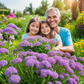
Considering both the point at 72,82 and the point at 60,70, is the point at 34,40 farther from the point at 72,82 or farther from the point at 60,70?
the point at 72,82

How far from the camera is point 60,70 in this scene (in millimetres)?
1759

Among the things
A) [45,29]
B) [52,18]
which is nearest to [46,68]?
[45,29]

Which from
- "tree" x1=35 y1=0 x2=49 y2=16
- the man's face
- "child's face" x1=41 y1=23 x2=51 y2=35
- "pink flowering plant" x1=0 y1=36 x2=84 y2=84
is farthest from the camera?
"tree" x1=35 y1=0 x2=49 y2=16

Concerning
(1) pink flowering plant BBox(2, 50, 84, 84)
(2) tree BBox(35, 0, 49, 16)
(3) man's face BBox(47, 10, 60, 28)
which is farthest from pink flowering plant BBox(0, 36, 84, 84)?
(2) tree BBox(35, 0, 49, 16)

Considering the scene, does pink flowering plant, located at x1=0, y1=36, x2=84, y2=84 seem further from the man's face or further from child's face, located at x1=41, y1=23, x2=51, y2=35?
the man's face

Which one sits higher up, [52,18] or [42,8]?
[42,8]

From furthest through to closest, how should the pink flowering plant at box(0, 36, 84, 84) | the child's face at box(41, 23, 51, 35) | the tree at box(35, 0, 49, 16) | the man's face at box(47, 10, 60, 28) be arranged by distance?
the tree at box(35, 0, 49, 16) → the man's face at box(47, 10, 60, 28) → the child's face at box(41, 23, 51, 35) → the pink flowering plant at box(0, 36, 84, 84)

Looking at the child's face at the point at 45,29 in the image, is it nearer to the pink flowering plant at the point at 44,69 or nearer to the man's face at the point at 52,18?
the man's face at the point at 52,18

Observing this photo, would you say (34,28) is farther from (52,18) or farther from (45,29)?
(52,18)

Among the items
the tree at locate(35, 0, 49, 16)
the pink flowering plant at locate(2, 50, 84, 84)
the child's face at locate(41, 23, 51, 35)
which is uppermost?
the tree at locate(35, 0, 49, 16)

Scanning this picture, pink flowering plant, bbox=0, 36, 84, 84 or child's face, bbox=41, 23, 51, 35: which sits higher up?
child's face, bbox=41, 23, 51, 35

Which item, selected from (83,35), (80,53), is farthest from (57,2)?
(80,53)

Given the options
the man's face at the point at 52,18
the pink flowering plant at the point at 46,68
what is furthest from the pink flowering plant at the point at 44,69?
the man's face at the point at 52,18

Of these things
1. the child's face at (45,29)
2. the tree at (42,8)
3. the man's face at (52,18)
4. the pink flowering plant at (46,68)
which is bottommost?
the pink flowering plant at (46,68)
